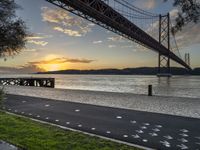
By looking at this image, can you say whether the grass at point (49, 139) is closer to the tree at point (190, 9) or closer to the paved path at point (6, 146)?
the paved path at point (6, 146)

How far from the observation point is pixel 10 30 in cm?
1762

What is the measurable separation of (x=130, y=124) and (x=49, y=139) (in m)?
3.67

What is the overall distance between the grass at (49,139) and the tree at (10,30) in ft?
25.8

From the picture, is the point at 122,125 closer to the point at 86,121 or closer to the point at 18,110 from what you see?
the point at 86,121

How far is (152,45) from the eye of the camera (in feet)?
200

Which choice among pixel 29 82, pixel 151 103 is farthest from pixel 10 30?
pixel 29 82

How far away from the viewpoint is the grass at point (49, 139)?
25.5 ft

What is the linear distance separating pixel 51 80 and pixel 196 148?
48503 millimetres

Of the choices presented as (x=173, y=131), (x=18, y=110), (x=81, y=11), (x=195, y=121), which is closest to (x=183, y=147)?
(x=173, y=131)

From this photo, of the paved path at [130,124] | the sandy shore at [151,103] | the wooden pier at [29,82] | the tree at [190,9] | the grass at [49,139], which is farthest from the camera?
the wooden pier at [29,82]

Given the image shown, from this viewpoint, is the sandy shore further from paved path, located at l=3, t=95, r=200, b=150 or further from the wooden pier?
the wooden pier

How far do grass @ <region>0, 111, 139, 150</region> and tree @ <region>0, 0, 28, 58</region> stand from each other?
786 centimetres

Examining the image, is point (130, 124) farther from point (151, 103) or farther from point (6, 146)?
point (151, 103)

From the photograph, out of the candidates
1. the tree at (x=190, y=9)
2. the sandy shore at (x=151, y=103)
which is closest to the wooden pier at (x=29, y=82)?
the sandy shore at (x=151, y=103)
